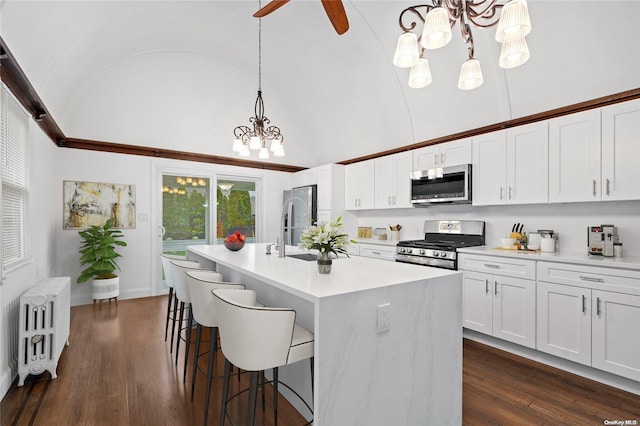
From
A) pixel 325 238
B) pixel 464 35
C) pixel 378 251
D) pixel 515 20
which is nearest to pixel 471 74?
pixel 464 35

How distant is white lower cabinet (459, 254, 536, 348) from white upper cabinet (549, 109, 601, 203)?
80 centimetres

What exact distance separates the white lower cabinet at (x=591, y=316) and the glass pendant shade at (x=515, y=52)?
1.88 m

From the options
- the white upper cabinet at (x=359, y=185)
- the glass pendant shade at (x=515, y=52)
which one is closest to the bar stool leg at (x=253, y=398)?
the glass pendant shade at (x=515, y=52)

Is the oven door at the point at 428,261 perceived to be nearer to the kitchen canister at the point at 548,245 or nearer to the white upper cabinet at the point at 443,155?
the kitchen canister at the point at 548,245

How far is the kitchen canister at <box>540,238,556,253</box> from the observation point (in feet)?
10.5

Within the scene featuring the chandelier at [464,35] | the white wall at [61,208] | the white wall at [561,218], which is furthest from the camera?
the white wall at [61,208]

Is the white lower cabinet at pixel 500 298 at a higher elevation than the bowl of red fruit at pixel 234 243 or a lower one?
lower

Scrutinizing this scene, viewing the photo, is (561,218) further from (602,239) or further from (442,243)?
(442,243)

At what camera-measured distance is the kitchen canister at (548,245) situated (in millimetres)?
3193

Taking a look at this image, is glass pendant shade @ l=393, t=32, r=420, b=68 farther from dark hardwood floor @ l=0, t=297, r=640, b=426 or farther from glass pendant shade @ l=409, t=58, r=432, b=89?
dark hardwood floor @ l=0, t=297, r=640, b=426

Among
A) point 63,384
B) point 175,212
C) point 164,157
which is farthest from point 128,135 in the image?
point 63,384

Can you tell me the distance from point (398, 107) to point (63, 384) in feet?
15.9

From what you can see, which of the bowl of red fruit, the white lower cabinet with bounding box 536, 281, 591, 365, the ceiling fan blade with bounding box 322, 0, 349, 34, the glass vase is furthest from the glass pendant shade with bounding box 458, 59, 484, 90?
the bowl of red fruit

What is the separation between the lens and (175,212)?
565 cm
